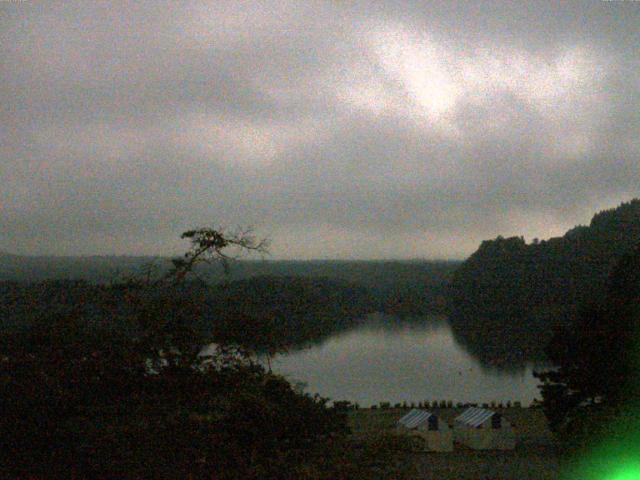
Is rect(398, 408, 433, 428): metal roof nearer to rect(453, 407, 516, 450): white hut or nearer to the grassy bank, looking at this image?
the grassy bank

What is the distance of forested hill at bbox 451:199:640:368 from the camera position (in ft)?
203

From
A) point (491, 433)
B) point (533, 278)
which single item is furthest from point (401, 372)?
point (533, 278)

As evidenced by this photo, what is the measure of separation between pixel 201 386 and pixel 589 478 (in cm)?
614

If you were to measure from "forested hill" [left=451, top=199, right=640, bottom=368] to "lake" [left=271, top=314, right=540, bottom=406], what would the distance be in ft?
27.4

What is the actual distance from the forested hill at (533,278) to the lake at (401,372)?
8.37 metres

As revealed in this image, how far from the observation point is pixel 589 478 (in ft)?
28.1

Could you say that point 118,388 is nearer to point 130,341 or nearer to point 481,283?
point 130,341

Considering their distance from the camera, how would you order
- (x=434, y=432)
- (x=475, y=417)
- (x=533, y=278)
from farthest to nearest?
(x=533, y=278), (x=475, y=417), (x=434, y=432)

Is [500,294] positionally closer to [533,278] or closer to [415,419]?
[533,278]

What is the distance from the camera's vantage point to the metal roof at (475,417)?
59.6ft

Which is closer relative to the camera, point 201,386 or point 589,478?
point 201,386

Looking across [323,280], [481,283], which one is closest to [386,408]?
[481,283]

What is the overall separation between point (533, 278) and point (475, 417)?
195ft

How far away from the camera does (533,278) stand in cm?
7456
